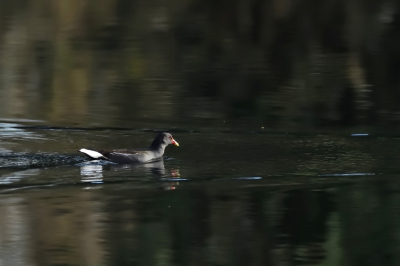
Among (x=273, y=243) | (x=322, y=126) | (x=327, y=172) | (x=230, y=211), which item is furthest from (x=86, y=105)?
(x=273, y=243)

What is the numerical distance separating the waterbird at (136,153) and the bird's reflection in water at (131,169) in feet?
0.28

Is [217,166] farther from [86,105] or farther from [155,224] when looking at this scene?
[86,105]

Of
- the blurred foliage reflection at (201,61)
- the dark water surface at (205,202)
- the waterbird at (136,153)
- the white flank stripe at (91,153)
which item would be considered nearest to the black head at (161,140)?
the waterbird at (136,153)

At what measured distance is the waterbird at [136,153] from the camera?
473 inches

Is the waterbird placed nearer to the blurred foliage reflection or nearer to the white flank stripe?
the white flank stripe

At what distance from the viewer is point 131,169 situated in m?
11.8

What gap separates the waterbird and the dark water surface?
0.13 meters

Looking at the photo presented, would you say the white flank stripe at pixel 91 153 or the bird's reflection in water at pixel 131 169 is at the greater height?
the white flank stripe at pixel 91 153

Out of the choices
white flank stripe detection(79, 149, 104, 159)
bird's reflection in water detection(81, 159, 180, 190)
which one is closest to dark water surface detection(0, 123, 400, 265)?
bird's reflection in water detection(81, 159, 180, 190)

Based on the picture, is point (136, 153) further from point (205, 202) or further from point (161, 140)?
point (205, 202)

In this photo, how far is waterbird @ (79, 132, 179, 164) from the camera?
12008mm

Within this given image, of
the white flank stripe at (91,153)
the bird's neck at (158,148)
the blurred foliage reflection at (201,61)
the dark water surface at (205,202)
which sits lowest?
the dark water surface at (205,202)

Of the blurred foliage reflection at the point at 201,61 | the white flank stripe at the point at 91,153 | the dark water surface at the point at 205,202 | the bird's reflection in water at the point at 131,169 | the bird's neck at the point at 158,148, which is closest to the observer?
the dark water surface at the point at 205,202

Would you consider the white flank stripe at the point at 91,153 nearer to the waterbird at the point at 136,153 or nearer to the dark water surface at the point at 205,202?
the waterbird at the point at 136,153
